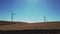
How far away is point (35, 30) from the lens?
13.7m

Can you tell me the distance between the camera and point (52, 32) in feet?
44.9

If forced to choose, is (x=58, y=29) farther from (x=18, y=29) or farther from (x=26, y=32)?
(x=18, y=29)

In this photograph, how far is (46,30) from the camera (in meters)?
13.6

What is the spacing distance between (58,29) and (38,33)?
220 cm

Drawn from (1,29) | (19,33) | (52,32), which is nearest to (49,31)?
A: (52,32)

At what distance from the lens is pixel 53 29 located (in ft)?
44.6

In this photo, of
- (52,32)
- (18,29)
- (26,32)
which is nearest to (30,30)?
(26,32)

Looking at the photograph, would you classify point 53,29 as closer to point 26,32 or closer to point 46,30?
point 46,30

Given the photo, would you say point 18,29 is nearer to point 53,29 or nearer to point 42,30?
point 42,30

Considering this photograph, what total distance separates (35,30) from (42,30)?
30.0 inches

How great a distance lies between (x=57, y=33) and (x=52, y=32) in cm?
54

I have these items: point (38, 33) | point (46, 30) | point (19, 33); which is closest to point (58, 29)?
point (46, 30)

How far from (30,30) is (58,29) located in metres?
3.03

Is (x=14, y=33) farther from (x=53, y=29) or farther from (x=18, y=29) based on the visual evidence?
(x=53, y=29)
